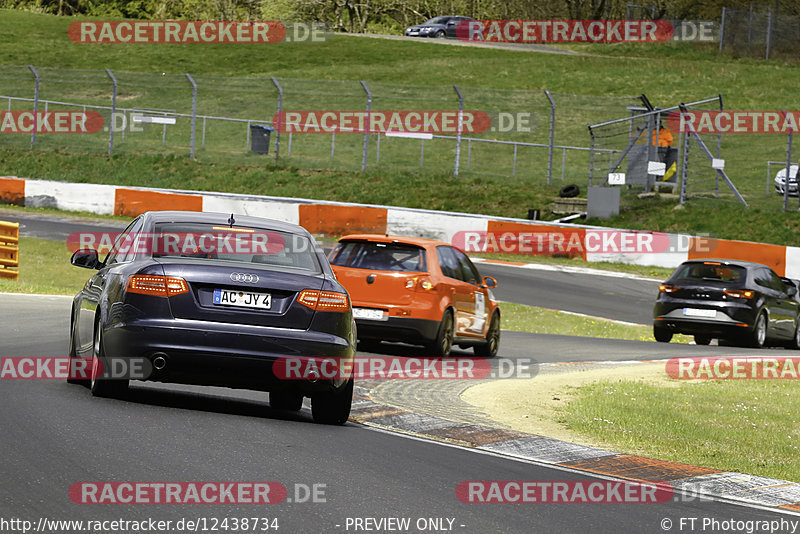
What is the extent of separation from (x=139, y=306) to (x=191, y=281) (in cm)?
40

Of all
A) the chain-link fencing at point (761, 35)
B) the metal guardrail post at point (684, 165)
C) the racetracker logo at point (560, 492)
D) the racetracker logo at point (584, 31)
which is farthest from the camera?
the racetracker logo at point (584, 31)

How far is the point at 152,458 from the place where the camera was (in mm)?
7176

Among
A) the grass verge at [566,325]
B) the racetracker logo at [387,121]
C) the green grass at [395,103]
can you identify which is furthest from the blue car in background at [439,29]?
the grass verge at [566,325]

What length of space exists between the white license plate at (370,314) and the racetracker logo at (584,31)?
4992 centimetres

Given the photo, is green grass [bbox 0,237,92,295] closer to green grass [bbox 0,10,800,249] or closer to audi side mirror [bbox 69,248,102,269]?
green grass [bbox 0,10,800,249]

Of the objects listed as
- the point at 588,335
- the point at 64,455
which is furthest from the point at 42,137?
the point at 64,455

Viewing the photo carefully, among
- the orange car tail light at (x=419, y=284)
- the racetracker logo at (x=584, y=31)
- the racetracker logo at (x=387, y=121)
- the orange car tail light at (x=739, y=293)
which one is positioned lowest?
the orange car tail light at (x=739, y=293)

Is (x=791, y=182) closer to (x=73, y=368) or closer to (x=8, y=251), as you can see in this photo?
(x=8, y=251)

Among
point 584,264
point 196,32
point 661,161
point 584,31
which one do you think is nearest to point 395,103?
point 661,161

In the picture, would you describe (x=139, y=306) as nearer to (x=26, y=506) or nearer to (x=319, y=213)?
(x=26, y=506)

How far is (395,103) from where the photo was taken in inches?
1953

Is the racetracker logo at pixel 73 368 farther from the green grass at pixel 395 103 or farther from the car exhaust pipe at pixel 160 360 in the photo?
the green grass at pixel 395 103

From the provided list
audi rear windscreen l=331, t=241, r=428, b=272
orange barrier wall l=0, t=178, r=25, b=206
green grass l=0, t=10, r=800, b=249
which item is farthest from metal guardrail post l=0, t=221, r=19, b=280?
orange barrier wall l=0, t=178, r=25, b=206

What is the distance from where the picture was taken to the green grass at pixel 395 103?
34.6m
